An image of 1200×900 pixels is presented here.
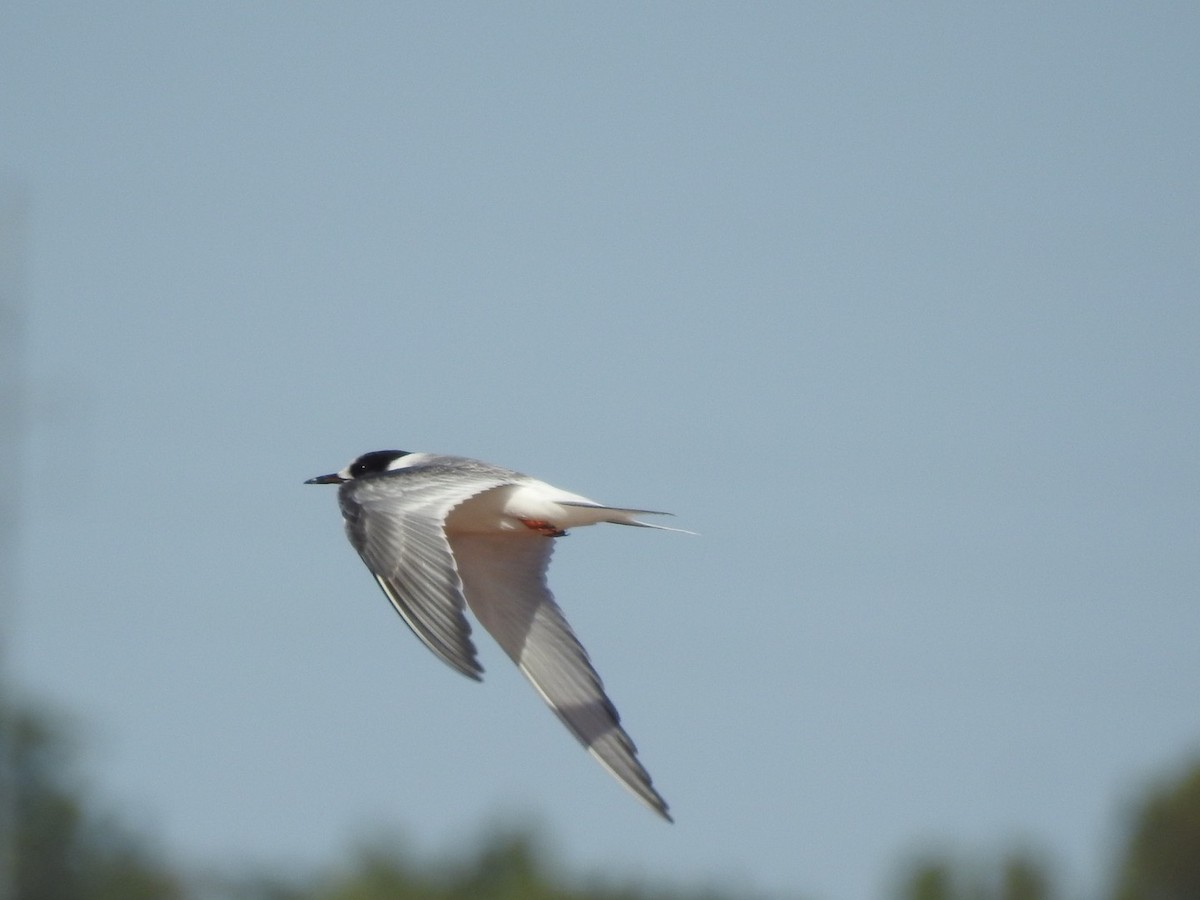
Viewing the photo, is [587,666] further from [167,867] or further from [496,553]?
[167,867]

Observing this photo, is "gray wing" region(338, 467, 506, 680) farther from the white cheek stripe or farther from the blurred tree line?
the blurred tree line

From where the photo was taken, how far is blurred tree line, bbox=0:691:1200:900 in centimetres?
5406

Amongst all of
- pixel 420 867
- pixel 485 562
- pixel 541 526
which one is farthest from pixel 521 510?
pixel 420 867

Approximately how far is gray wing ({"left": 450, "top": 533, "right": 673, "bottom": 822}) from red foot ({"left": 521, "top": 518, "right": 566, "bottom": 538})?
0.19 meters

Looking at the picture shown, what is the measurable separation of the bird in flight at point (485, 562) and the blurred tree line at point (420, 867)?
133ft

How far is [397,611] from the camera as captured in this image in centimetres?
1033

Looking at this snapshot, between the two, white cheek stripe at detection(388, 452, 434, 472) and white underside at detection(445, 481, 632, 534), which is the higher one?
white cheek stripe at detection(388, 452, 434, 472)

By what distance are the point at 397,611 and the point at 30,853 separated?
47.7 metres

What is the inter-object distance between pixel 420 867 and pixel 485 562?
164 feet

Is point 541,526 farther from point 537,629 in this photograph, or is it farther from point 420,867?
point 420,867

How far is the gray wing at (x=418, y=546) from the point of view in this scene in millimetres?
10172

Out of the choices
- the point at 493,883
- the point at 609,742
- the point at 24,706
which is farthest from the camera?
the point at 493,883

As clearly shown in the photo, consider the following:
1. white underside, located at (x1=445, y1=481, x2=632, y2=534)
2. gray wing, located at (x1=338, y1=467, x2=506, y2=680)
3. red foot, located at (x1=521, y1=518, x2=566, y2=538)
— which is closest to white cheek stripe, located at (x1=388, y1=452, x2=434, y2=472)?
white underside, located at (x1=445, y1=481, x2=632, y2=534)

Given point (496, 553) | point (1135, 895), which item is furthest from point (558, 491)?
point (1135, 895)
